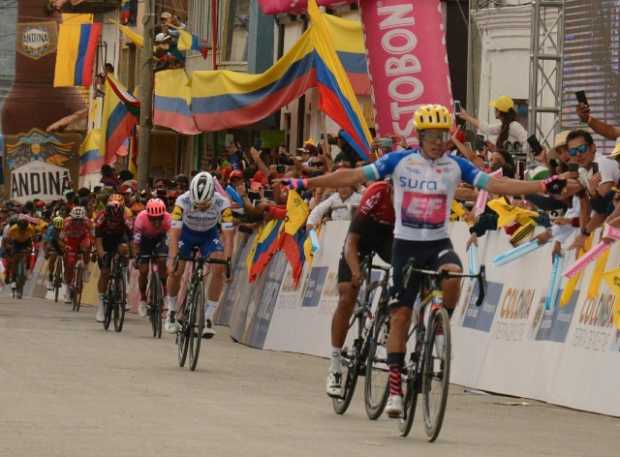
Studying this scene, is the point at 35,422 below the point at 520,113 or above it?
below

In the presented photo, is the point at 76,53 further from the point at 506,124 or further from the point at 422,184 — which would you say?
the point at 422,184

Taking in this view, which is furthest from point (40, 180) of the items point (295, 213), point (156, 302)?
point (295, 213)

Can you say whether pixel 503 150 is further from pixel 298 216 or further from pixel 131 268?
pixel 131 268

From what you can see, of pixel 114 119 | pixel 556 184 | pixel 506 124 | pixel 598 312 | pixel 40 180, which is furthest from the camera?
pixel 40 180

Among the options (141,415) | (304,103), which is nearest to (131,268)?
(304,103)

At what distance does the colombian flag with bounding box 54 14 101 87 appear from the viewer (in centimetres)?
5516

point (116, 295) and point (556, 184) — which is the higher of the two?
point (556, 184)

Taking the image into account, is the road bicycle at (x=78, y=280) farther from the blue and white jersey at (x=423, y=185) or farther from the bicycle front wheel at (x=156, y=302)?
the blue and white jersey at (x=423, y=185)

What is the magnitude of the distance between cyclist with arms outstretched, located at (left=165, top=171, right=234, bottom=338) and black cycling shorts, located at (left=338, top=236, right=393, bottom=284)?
5.57 meters

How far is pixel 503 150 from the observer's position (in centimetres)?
1895

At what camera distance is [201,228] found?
806 inches

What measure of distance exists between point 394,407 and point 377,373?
1.01m

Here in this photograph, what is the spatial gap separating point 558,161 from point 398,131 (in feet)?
14.2

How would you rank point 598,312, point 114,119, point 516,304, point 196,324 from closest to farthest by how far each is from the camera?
point 598,312 < point 516,304 < point 196,324 < point 114,119
